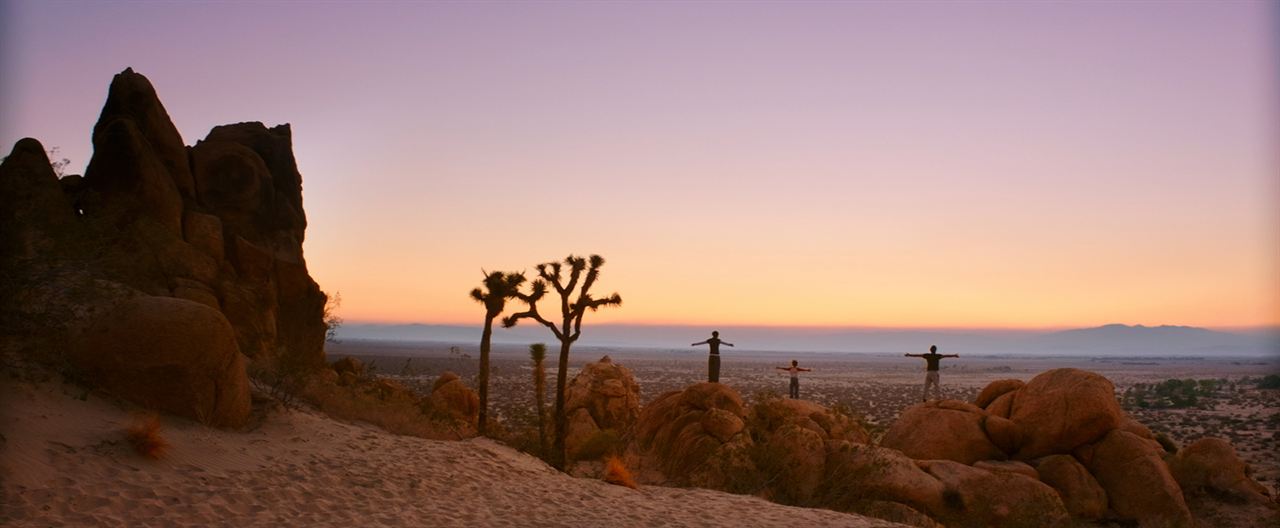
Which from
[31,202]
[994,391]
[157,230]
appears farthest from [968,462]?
[31,202]

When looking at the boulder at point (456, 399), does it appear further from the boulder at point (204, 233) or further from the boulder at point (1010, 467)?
Answer: the boulder at point (1010, 467)

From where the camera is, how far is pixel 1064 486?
70.4ft

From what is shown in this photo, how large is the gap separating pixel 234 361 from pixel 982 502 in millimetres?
16480

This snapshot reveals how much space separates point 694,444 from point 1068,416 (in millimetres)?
10031

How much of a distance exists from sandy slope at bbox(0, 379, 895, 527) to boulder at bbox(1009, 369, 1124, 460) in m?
9.28

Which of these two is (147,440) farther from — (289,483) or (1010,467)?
(1010,467)

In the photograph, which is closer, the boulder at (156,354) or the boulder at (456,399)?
the boulder at (156,354)

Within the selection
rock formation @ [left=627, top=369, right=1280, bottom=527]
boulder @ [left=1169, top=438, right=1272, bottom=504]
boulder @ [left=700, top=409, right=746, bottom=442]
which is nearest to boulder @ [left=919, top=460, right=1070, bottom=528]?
rock formation @ [left=627, top=369, right=1280, bottom=527]

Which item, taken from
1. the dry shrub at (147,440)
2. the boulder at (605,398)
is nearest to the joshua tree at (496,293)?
the boulder at (605,398)

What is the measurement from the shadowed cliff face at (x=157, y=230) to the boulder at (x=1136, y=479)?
68.1 ft

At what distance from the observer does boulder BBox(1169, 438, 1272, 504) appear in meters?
22.7

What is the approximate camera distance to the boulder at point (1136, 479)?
20891 millimetres

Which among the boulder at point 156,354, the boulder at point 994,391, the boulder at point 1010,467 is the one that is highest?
the boulder at point 156,354

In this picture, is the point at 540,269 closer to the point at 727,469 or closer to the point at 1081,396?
the point at 727,469
